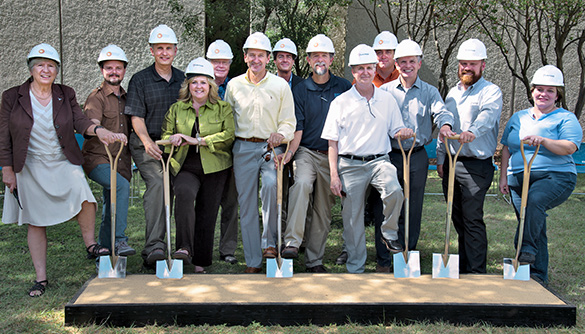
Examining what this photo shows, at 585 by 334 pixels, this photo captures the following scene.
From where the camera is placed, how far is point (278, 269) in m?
4.81

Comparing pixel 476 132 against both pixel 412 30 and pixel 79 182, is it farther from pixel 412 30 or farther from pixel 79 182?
pixel 412 30

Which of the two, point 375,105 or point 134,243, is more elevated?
point 375,105

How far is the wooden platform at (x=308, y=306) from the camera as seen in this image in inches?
163

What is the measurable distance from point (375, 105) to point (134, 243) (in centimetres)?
326

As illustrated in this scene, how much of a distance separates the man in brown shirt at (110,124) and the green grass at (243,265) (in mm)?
673

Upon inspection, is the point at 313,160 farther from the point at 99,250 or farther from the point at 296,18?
the point at 296,18

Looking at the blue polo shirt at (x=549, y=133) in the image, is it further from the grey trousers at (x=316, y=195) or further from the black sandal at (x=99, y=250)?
the black sandal at (x=99, y=250)

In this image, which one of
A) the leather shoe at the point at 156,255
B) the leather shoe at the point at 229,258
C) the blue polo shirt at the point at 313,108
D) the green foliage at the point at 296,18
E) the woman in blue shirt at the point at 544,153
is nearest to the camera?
the woman in blue shirt at the point at 544,153

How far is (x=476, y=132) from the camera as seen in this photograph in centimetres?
490

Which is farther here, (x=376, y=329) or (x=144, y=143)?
(x=144, y=143)

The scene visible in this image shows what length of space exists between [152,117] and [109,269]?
1466 mm

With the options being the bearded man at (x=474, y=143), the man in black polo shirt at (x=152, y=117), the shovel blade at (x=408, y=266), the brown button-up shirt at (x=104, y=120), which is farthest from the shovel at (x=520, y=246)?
the brown button-up shirt at (x=104, y=120)

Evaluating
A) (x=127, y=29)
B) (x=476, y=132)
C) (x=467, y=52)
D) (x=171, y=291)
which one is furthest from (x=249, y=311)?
(x=127, y=29)

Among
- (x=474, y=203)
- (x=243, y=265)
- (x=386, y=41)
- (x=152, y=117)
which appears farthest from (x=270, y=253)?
(x=386, y=41)
